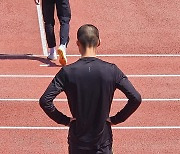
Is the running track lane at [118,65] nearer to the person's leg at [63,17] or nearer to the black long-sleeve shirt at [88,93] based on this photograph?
the person's leg at [63,17]

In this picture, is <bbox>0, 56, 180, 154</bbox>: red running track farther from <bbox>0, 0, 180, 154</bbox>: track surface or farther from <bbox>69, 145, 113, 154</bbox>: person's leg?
<bbox>69, 145, 113, 154</bbox>: person's leg

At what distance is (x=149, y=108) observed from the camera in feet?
28.2

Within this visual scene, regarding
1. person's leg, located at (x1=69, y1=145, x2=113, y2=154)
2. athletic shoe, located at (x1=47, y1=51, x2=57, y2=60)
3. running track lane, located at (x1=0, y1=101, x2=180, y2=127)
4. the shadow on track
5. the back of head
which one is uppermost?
the back of head

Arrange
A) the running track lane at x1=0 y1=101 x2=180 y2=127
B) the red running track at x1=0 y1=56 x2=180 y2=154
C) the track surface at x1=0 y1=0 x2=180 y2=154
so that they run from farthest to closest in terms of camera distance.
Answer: the running track lane at x1=0 y1=101 x2=180 y2=127 < the track surface at x1=0 y1=0 x2=180 y2=154 < the red running track at x1=0 y1=56 x2=180 y2=154

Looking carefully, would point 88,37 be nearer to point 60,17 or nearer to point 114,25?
point 60,17

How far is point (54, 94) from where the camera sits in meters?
Result: 4.49

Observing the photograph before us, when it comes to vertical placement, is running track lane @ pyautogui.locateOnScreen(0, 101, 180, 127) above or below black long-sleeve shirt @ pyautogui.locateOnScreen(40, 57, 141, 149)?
below

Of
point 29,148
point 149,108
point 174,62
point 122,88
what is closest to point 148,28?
point 174,62

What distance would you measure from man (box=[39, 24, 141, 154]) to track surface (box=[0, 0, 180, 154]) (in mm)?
2774

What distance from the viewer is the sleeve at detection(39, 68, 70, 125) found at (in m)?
4.43

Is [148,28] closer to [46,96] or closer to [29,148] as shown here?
[29,148]

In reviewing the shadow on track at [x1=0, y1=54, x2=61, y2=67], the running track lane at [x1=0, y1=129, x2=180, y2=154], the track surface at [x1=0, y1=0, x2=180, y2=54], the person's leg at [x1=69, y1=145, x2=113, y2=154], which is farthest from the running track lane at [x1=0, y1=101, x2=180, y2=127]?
the person's leg at [x1=69, y1=145, x2=113, y2=154]

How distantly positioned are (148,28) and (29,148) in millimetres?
6275

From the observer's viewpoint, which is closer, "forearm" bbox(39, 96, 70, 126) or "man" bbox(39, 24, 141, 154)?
"man" bbox(39, 24, 141, 154)
